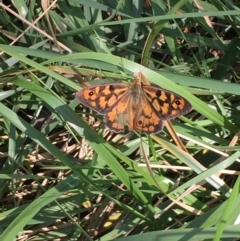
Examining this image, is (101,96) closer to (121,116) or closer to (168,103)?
(121,116)

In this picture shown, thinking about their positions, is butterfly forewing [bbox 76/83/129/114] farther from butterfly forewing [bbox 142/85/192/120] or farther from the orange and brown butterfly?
butterfly forewing [bbox 142/85/192/120]

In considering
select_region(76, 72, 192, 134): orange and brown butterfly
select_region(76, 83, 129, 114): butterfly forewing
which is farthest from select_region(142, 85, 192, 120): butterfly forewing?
select_region(76, 83, 129, 114): butterfly forewing

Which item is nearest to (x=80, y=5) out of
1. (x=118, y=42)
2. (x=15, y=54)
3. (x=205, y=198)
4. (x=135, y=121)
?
(x=118, y=42)

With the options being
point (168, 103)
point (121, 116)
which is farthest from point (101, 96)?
point (168, 103)

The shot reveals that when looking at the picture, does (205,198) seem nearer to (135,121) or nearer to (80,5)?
(135,121)

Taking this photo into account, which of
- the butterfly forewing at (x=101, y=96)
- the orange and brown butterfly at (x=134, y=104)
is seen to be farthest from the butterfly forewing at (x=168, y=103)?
the butterfly forewing at (x=101, y=96)

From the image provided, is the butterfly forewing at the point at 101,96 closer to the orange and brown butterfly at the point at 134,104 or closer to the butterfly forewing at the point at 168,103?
the orange and brown butterfly at the point at 134,104
